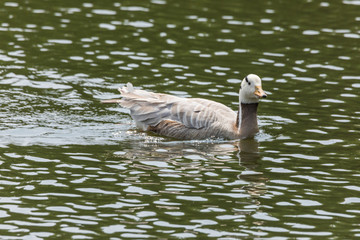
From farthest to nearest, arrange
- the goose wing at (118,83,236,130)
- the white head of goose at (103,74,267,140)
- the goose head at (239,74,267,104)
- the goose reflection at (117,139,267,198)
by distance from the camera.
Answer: the goose wing at (118,83,236,130), the white head of goose at (103,74,267,140), the goose head at (239,74,267,104), the goose reflection at (117,139,267,198)

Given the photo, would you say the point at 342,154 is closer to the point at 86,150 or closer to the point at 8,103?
the point at 86,150

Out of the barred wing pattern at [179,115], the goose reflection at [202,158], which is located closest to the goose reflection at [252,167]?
the goose reflection at [202,158]

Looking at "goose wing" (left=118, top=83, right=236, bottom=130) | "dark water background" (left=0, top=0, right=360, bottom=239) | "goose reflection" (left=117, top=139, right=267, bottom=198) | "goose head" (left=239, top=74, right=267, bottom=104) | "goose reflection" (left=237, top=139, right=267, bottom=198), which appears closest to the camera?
"dark water background" (left=0, top=0, right=360, bottom=239)

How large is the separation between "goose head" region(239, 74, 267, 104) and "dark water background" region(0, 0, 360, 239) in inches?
35.3

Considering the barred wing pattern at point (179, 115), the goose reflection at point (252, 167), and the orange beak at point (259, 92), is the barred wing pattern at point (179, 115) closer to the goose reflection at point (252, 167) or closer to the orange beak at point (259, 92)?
the goose reflection at point (252, 167)

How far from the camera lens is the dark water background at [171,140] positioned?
1341 centimetres

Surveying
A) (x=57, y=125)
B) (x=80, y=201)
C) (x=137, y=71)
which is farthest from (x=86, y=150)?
(x=137, y=71)

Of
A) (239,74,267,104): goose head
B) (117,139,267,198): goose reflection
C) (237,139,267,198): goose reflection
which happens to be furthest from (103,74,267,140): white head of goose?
(237,139,267,198): goose reflection

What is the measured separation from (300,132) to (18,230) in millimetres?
8084

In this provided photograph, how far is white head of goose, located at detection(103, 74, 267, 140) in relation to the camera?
60.7 ft

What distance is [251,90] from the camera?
18.5 metres

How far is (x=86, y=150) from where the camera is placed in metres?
17.0

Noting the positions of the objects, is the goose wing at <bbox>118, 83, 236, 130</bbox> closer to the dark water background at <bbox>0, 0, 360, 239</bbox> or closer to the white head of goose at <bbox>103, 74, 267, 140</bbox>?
the white head of goose at <bbox>103, 74, 267, 140</bbox>

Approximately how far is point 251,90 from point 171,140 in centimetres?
211
